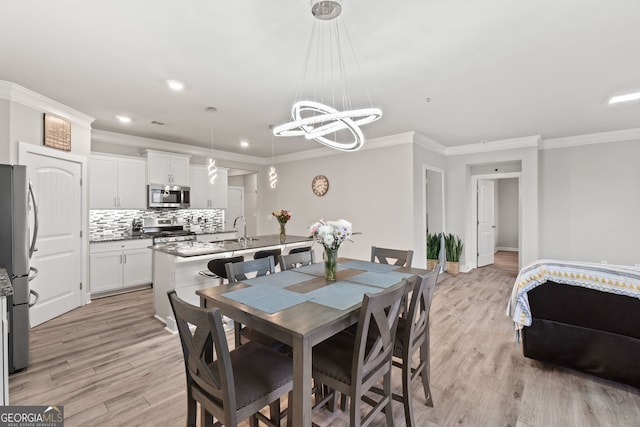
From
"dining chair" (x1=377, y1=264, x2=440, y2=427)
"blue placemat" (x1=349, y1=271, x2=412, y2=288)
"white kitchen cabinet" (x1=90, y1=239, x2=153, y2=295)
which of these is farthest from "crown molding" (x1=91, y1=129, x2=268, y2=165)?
"dining chair" (x1=377, y1=264, x2=440, y2=427)

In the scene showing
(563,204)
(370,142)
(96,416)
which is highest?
(370,142)

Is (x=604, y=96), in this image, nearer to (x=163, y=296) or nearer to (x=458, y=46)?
(x=458, y=46)

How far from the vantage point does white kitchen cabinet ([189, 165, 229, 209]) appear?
5906 millimetres

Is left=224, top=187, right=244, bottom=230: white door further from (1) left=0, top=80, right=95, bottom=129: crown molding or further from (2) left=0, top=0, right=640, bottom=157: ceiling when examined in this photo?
(1) left=0, top=80, right=95, bottom=129: crown molding

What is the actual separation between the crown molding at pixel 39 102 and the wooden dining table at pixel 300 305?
3295mm

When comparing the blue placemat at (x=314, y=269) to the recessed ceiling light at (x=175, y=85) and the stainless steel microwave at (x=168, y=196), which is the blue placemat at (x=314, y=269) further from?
the stainless steel microwave at (x=168, y=196)

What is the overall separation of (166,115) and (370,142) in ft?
10.9

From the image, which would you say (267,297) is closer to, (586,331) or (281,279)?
(281,279)

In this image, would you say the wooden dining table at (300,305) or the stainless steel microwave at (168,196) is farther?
the stainless steel microwave at (168,196)

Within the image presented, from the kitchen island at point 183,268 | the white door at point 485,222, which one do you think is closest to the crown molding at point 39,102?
the kitchen island at point 183,268

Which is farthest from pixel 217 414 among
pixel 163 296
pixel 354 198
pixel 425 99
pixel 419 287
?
pixel 354 198

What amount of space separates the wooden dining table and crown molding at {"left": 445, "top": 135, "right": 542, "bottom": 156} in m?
4.32

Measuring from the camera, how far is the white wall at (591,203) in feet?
16.0

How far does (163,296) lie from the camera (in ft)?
11.8
